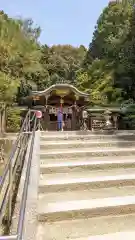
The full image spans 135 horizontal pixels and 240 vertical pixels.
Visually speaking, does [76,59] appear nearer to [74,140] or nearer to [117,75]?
[117,75]

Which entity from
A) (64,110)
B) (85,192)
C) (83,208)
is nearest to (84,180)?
(85,192)

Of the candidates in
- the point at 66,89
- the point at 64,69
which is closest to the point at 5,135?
the point at 66,89

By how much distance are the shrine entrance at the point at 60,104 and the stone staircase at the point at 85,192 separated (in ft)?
38.7

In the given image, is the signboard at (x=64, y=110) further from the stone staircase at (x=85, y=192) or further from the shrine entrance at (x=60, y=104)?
the stone staircase at (x=85, y=192)

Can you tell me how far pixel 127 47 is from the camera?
914 inches

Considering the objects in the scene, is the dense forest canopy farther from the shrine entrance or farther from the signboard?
the signboard

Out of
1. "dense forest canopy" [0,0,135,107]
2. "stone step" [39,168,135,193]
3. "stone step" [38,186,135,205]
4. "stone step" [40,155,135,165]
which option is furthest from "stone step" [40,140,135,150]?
"dense forest canopy" [0,0,135,107]

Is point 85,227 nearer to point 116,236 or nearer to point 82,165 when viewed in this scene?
point 116,236

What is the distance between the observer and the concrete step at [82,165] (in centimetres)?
392

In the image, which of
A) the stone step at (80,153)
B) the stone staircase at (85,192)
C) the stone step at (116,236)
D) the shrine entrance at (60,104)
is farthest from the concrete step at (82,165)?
the shrine entrance at (60,104)

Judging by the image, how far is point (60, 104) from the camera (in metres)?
17.9

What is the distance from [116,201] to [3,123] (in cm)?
1325

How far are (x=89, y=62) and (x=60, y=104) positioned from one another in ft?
52.6

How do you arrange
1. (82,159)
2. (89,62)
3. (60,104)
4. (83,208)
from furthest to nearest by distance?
(89,62), (60,104), (82,159), (83,208)
